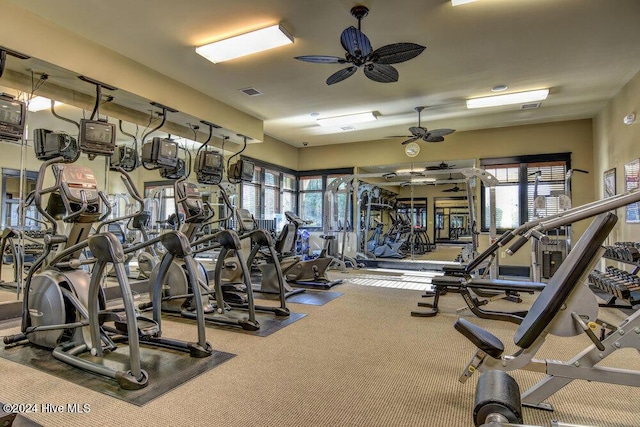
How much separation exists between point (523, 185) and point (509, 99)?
105 inches

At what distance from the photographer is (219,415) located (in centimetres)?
201

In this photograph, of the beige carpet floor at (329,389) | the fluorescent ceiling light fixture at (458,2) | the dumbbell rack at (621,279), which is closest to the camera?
the beige carpet floor at (329,389)

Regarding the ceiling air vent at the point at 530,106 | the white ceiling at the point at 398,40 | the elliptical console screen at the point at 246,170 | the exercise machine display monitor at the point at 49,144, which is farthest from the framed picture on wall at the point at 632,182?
the exercise machine display monitor at the point at 49,144

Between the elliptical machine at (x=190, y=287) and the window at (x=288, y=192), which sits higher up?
the window at (x=288, y=192)

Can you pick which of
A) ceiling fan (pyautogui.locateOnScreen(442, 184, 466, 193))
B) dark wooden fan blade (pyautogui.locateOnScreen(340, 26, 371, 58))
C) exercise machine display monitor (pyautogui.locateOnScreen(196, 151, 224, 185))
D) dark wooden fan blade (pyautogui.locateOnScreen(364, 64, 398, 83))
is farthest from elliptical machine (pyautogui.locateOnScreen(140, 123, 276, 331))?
ceiling fan (pyautogui.locateOnScreen(442, 184, 466, 193))

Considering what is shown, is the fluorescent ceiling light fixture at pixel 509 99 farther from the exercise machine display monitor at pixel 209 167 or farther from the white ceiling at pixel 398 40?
the exercise machine display monitor at pixel 209 167

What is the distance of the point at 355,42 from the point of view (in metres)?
3.47

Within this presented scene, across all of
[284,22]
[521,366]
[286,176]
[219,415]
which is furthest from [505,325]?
[286,176]

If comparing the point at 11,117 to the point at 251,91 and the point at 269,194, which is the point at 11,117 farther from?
the point at 269,194

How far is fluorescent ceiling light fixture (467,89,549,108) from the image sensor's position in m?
5.98

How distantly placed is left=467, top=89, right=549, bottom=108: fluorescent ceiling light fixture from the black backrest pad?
499cm

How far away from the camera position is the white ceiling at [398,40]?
11.8 ft

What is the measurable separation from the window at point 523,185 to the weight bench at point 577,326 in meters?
6.47

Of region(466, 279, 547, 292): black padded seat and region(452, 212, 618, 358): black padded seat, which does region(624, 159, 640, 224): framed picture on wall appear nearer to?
region(466, 279, 547, 292): black padded seat
